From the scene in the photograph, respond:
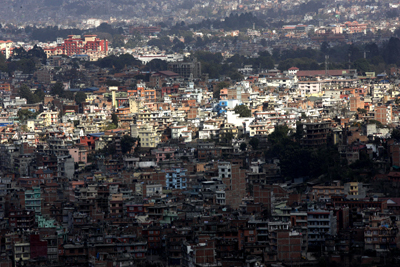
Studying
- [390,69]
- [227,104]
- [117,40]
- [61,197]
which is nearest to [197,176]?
[61,197]

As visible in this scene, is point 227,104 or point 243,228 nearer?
point 243,228

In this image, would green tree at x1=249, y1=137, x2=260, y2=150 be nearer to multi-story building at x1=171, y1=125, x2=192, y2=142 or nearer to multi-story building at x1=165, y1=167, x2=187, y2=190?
multi-story building at x1=171, y1=125, x2=192, y2=142

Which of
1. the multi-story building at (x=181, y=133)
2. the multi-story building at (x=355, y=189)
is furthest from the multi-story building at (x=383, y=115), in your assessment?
the multi-story building at (x=355, y=189)

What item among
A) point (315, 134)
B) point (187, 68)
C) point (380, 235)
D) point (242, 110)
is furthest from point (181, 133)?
point (187, 68)

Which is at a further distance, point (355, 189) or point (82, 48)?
point (82, 48)

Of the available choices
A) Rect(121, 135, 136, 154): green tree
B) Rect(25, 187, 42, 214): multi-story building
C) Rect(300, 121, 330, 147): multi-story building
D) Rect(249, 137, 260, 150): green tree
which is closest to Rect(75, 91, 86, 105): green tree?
Rect(121, 135, 136, 154): green tree

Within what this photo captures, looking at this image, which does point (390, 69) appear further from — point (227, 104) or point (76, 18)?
point (76, 18)

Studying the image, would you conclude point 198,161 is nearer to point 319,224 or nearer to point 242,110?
point 242,110
